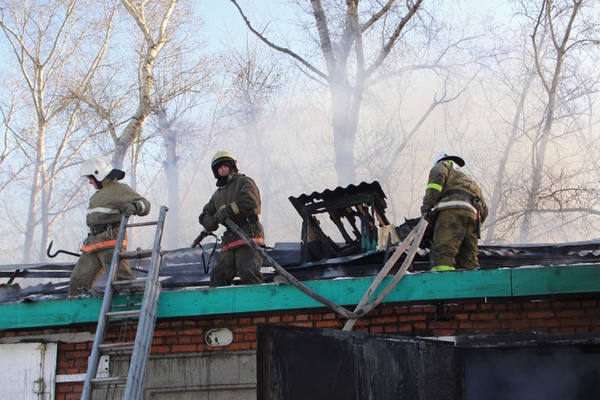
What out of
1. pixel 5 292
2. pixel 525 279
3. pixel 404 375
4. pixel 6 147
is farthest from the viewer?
pixel 6 147

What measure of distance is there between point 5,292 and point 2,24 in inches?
677

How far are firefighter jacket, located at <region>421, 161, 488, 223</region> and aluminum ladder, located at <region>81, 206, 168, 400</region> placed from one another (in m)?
2.29

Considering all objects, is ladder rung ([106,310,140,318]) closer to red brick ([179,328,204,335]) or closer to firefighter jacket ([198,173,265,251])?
red brick ([179,328,204,335])

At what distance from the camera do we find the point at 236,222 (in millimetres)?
5777

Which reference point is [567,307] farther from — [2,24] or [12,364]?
[2,24]

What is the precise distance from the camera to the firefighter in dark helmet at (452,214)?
18.4 ft

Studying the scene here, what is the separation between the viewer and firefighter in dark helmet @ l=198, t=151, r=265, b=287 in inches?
220

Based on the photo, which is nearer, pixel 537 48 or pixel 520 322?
pixel 520 322

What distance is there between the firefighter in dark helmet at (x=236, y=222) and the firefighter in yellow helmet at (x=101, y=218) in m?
0.63

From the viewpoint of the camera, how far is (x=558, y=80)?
776 inches

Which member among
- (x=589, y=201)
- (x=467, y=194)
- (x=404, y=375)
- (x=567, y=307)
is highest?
(x=589, y=201)

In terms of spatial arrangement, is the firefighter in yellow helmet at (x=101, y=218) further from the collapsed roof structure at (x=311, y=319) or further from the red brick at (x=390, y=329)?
the red brick at (x=390, y=329)

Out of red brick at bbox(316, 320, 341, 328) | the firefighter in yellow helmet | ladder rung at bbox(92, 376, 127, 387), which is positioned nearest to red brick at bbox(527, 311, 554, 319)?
A: red brick at bbox(316, 320, 341, 328)

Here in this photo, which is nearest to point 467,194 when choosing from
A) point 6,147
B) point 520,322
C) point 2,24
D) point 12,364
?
point 520,322
